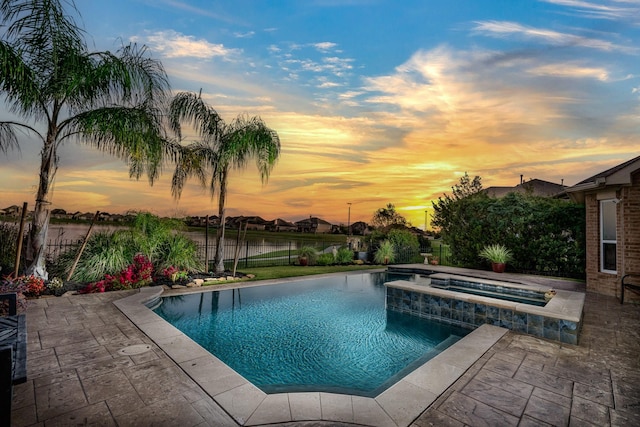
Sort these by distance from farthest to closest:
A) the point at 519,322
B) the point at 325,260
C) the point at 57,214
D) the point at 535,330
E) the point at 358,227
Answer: the point at 358,227 → the point at 325,260 → the point at 57,214 → the point at 519,322 → the point at 535,330

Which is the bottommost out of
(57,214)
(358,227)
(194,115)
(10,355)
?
(10,355)

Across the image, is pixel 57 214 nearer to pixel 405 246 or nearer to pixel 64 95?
pixel 64 95

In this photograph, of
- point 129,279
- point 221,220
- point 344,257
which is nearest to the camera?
point 129,279

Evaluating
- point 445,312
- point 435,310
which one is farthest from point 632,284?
point 435,310

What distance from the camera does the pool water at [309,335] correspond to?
3734 millimetres

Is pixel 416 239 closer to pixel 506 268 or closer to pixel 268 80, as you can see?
pixel 506 268

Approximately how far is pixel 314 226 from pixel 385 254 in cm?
3329

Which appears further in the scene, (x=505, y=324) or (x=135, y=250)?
(x=135, y=250)

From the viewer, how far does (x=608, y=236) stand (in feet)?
25.4

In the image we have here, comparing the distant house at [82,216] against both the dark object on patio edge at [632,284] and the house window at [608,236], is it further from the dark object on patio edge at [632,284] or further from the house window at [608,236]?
the house window at [608,236]

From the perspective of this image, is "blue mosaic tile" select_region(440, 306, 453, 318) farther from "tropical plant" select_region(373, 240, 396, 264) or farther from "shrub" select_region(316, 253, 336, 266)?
"tropical plant" select_region(373, 240, 396, 264)

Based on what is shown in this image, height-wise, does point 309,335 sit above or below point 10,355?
below

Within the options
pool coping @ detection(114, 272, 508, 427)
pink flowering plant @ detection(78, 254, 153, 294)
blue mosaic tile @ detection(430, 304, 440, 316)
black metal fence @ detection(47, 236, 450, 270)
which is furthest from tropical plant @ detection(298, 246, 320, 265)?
pool coping @ detection(114, 272, 508, 427)

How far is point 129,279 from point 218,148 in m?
4.95
